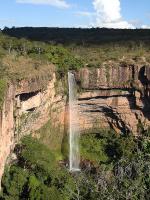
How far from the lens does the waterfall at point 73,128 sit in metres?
36.0

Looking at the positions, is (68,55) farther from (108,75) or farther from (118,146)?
(118,146)

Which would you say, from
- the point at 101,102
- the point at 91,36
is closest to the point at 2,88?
the point at 101,102

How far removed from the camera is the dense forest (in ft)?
88.7

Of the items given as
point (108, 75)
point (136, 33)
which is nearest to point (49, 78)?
point (108, 75)

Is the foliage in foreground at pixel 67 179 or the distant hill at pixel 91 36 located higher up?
the distant hill at pixel 91 36

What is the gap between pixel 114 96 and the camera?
37.3 meters

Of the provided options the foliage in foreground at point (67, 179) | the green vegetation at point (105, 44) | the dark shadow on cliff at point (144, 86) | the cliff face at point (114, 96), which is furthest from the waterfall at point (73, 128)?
the dark shadow on cliff at point (144, 86)

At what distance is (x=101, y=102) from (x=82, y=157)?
4224mm

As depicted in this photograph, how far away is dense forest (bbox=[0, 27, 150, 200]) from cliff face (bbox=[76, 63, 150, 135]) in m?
0.83

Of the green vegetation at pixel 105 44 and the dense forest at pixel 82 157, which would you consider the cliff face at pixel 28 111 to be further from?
the green vegetation at pixel 105 44

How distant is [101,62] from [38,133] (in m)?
7.38

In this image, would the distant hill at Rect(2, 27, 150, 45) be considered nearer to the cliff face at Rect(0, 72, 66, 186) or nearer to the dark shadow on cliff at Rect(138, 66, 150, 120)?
the dark shadow on cliff at Rect(138, 66, 150, 120)

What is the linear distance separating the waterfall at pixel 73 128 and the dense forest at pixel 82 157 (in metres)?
0.51

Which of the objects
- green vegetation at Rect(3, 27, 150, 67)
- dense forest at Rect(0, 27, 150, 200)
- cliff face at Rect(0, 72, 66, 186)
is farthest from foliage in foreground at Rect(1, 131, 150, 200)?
green vegetation at Rect(3, 27, 150, 67)
